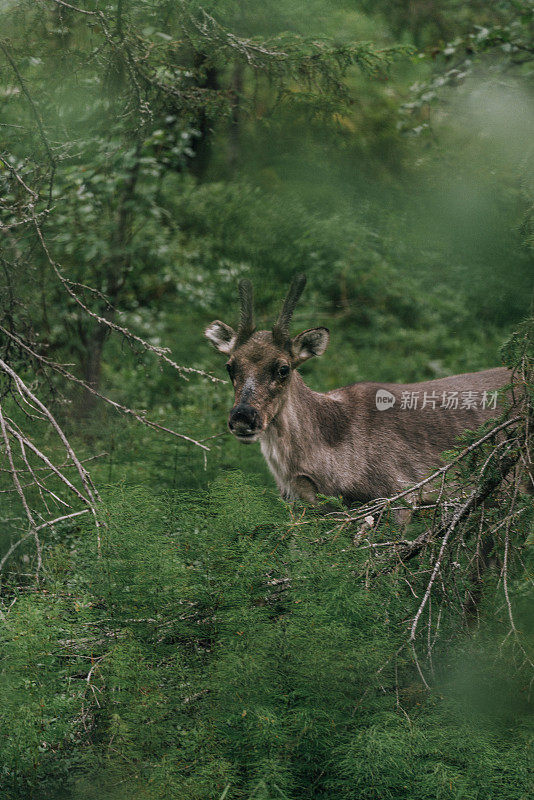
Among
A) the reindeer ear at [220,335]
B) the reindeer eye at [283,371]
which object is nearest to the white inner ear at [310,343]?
the reindeer eye at [283,371]

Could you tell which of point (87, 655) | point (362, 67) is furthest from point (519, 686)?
point (362, 67)

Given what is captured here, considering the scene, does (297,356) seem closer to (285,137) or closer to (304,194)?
(285,137)

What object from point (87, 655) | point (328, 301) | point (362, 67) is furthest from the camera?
point (328, 301)

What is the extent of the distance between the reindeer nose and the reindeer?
0.02 meters

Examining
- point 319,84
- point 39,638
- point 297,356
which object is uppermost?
point 319,84

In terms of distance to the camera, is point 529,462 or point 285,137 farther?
point 285,137

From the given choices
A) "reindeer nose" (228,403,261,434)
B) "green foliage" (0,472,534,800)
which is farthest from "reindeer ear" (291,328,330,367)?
"green foliage" (0,472,534,800)

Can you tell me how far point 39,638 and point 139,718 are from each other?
478 millimetres

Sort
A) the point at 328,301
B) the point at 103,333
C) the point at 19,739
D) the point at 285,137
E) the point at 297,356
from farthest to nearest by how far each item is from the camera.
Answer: the point at 328,301 → the point at 103,333 → the point at 285,137 → the point at 297,356 → the point at 19,739

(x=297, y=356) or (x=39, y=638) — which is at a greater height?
(x=297, y=356)

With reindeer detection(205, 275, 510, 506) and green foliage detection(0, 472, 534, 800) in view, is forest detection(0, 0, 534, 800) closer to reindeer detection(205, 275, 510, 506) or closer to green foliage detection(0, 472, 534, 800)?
green foliage detection(0, 472, 534, 800)

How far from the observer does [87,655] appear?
347cm

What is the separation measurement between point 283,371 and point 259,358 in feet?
0.51

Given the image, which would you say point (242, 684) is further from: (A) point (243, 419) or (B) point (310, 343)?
(B) point (310, 343)
